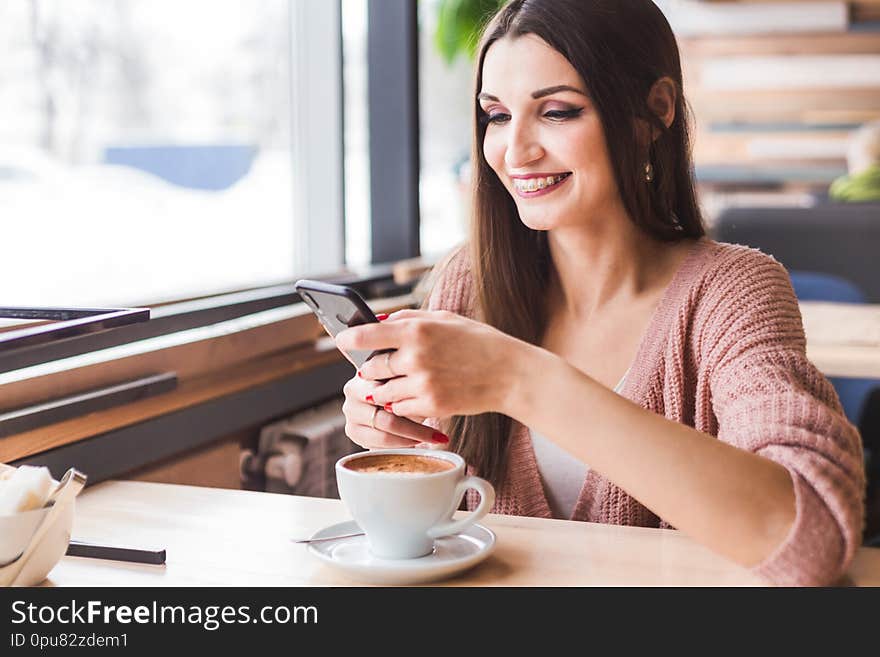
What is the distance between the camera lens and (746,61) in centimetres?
599

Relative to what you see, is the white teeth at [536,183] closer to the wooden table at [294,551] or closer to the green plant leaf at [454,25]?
the wooden table at [294,551]

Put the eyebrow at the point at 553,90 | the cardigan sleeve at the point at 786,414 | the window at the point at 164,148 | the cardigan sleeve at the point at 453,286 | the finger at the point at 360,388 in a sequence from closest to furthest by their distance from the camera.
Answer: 1. the cardigan sleeve at the point at 786,414
2. the finger at the point at 360,388
3. the eyebrow at the point at 553,90
4. the cardigan sleeve at the point at 453,286
5. the window at the point at 164,148

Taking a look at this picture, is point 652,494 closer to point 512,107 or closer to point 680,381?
point 680,381

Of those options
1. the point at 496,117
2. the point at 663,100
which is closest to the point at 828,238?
the point at 663,100

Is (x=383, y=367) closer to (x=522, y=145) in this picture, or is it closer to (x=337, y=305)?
(x=337, y=305)

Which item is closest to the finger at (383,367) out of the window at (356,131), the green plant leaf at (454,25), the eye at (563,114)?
the eye at (563,114)

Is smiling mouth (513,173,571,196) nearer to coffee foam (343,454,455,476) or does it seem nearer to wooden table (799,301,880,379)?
coffee foam (343,454,455,476)

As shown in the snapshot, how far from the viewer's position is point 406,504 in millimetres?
951

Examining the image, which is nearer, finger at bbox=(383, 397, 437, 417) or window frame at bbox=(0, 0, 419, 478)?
finger at bbox=(383, 397, 437, 417)

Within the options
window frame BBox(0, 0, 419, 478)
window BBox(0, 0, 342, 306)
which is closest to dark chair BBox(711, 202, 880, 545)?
window frame BBox(0, 0, 419, 478)

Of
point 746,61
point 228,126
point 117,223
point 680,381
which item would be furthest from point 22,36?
point 746,61

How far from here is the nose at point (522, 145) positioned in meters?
1.34

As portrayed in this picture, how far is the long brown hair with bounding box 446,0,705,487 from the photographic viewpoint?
1.33 m

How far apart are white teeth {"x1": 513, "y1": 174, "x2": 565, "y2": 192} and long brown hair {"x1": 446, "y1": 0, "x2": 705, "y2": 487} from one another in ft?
0.28
